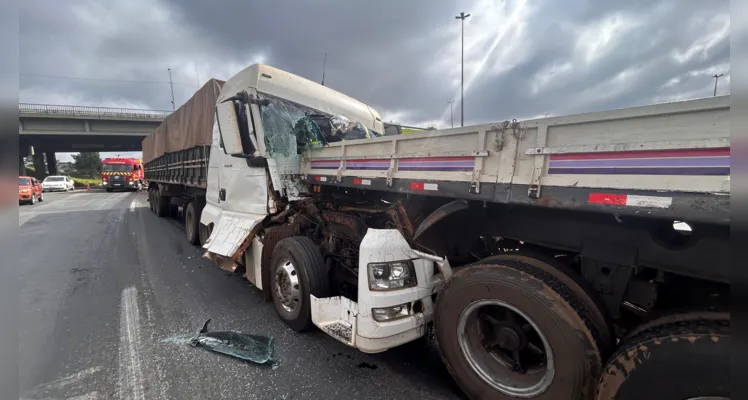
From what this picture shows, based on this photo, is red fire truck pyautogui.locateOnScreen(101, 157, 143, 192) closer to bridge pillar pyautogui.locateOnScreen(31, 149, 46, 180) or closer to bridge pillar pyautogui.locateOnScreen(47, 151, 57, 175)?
bridge pillar pyautogui.locateOnScreen(31, 149, 46, 180)

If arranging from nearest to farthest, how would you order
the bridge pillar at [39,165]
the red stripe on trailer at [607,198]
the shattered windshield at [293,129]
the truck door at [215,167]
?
1. the red stripe on trailer at [607,198]
2. the shattered windshield at [293,129]
3. the truck door at [215,167]
4. the bridge pillar at [39,165]

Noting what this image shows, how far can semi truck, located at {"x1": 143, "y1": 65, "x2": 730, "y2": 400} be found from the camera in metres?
1.39

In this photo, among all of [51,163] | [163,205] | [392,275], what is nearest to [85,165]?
[51,163]

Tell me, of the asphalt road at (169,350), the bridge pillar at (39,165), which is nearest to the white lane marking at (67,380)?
the asphalt road at (169,350)

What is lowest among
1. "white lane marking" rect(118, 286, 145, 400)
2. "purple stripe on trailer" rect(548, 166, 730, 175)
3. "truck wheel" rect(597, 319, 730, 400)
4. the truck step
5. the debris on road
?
"white lane marking" rect(118, 286, 145, 400)

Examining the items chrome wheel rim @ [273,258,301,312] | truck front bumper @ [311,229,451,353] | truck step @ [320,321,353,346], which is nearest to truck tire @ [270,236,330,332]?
chrome wheel rim @ [273,258,301,312]

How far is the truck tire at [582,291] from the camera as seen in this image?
1.78 m

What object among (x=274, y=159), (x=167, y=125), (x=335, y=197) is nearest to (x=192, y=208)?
(x=167, y=125)

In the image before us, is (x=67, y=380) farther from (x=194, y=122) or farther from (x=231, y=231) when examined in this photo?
(x=194, y=122)

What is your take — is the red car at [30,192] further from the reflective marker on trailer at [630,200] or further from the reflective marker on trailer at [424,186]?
the reflective marker on trailer at [630,200]

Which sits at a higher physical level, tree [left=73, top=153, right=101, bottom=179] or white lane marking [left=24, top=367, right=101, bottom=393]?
tree [left=73, top=153, right=101, bottom=179]

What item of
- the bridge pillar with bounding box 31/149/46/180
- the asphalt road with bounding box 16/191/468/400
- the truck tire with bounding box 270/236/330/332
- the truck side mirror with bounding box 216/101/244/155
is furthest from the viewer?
the bridge pillar with bounding box 31/149/46/180

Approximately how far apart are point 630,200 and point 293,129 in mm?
3527

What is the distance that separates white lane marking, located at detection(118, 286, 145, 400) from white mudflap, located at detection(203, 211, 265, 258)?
3.65 feet
